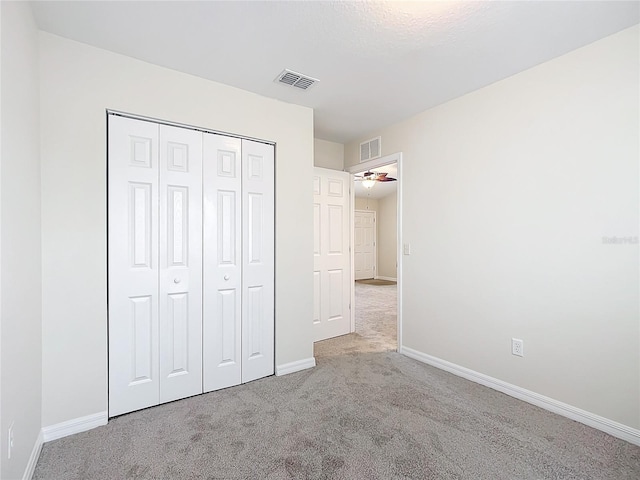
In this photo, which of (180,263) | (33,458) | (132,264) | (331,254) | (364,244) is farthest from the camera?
(364,244)

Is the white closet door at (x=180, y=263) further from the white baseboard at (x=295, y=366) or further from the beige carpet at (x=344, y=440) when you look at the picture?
the white baseboard at (x=295, y=366)

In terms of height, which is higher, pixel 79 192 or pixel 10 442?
pixel 79 192

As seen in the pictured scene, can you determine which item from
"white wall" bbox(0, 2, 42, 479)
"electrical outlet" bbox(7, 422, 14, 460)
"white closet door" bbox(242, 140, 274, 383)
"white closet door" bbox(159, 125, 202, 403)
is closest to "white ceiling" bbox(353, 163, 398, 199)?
"white closet door" bbox(242, 140, 274, 383)

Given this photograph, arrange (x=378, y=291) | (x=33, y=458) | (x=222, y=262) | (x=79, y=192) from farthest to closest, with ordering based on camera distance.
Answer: (x=378, y=291) < (x=222, y=262) < (x=79, y=192) < (x=33, y=458)

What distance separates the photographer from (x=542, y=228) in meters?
2.29

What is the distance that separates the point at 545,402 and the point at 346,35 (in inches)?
112

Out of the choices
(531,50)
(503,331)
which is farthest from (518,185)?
(503,331)

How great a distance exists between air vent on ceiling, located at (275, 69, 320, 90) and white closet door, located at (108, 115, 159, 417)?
102cm

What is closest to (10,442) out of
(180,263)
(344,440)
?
(180,263)

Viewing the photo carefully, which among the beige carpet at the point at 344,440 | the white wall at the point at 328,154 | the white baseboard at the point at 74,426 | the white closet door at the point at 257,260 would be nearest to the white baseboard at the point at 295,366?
the white closet door at the point at 257,260

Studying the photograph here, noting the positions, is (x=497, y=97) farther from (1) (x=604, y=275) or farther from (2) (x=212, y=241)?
(2) (x=212, y=241)

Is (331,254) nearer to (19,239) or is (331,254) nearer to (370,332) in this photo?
(370,332)

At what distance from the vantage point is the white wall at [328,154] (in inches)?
159

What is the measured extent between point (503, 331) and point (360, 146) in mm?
2556
